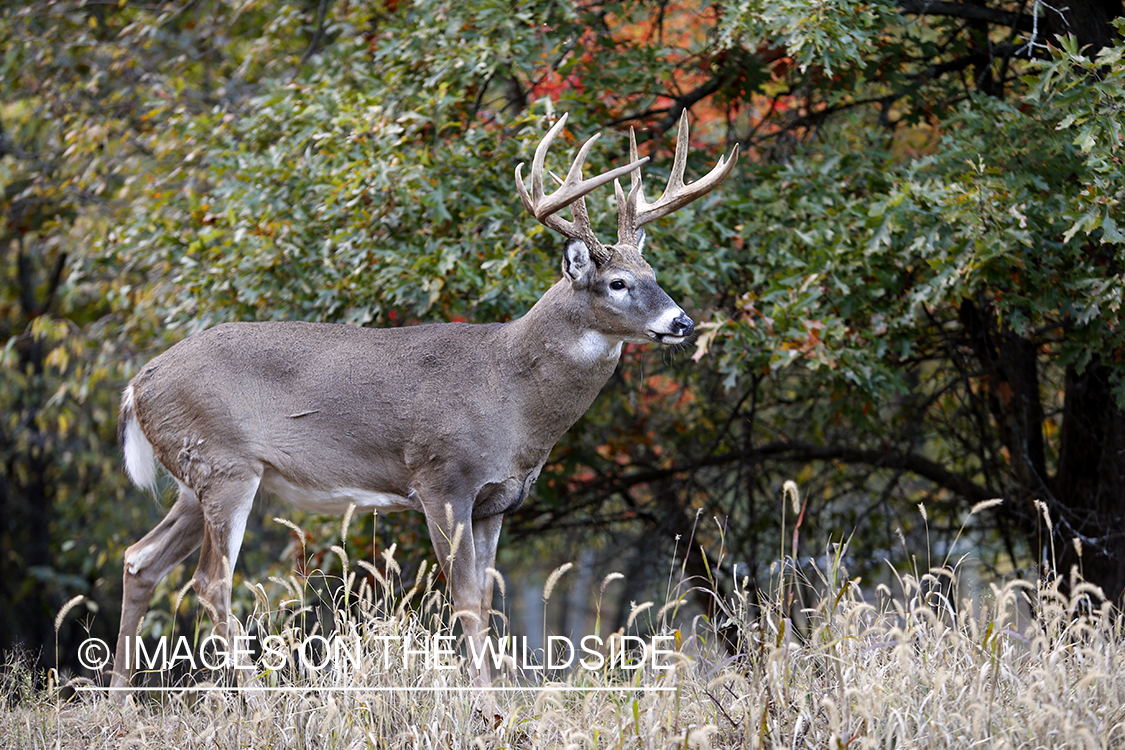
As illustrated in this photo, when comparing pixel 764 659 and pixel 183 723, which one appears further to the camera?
pixel 183 723

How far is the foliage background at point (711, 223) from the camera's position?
5.77 m

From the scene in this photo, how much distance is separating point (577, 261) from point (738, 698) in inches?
77.6

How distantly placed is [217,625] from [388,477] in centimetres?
93

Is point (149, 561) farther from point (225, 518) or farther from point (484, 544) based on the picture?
point (484, 544)

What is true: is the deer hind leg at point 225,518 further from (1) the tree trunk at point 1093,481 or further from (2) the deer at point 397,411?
(1) the tree trunk at point 1093,481

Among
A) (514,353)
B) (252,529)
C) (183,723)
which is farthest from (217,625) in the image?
(252,529)

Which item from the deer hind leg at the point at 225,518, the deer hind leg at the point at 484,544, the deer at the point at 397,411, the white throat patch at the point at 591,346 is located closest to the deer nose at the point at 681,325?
the deer at the point at 397,411

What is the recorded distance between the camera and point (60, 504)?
40.6 feet

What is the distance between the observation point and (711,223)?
6.60 m

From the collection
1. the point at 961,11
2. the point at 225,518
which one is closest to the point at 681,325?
the point at 225,518

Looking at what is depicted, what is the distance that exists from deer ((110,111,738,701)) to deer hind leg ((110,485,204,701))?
11 millimetres

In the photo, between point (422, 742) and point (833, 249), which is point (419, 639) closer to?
point (422, 742)

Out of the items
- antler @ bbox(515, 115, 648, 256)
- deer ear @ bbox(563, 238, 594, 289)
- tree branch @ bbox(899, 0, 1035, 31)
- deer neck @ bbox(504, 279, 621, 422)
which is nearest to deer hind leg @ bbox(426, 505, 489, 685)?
deer neck @ bbox(504, 279, 621, 422)

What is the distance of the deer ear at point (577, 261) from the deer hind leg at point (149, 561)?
2.00 m
